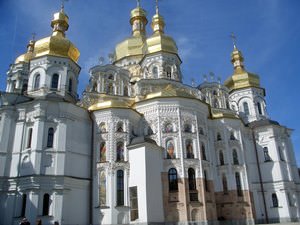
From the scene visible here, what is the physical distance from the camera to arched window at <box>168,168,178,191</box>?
22.9m

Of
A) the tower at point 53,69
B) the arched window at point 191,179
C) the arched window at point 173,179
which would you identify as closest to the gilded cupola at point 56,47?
the tower at point 53,69

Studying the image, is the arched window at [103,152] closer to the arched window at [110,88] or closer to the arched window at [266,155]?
the arched window at [110,88]

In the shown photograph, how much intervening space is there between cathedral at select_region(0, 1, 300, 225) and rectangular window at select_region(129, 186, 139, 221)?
0.07m

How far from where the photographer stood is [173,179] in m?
23.2

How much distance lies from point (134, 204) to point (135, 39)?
76.8 ft

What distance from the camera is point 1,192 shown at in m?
21.3

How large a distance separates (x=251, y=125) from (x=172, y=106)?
11668 mm

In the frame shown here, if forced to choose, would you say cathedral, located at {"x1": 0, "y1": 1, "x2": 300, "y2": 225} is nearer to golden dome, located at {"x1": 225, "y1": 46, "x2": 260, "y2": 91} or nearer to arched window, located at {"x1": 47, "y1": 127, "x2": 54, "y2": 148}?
arched window, located at {"x1": 47, "y1": 127, "x2": 54, "y2": 148}

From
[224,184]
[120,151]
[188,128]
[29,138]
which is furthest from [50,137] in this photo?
[224,184]

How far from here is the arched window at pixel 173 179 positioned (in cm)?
2292

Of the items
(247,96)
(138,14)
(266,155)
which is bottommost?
(266,155)

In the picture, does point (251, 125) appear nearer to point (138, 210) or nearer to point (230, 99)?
point (230, 99)

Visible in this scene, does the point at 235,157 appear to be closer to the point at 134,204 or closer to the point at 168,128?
the point at 168,128

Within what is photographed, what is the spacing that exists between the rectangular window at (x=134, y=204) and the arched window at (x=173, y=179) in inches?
111
